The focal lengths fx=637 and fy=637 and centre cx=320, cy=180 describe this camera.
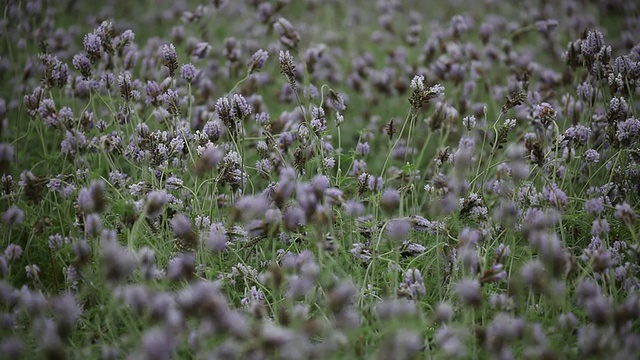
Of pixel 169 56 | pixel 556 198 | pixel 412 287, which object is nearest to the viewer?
pixel 412 287

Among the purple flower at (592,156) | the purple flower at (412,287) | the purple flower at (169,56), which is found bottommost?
the purple flower at (412,287)

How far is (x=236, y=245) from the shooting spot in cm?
304

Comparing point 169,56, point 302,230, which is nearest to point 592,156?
point 302,230

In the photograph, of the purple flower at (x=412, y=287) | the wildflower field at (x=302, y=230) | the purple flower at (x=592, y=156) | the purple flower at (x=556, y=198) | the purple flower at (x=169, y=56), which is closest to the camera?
the wildflower field at (x=302, y=230)

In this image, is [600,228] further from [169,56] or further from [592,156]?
[169,56]

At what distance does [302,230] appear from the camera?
3061 mm

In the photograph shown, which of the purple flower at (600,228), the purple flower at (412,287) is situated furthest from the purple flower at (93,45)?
the purple flower at (600,228)

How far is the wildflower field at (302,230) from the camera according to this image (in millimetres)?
2061

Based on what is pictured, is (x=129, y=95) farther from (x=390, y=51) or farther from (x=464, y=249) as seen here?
(x=390, y=51)

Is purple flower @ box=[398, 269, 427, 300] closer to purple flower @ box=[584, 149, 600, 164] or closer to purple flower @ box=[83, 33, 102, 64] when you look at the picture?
purple flower @ box=[584, 149, 600, 164]

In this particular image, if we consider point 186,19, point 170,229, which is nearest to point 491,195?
point 170,229

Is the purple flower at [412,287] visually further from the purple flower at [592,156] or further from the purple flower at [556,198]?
the purple flower at [592,156]

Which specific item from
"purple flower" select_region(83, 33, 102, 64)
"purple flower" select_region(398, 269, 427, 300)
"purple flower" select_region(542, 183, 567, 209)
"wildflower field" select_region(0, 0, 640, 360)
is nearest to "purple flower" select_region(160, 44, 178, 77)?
"wildflower field" select_region(0, 0, 640, 360)

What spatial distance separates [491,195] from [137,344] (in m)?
2.25
